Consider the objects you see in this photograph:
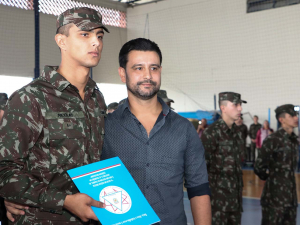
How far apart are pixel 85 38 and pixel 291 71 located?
42.2 ft

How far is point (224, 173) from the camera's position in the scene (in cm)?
479

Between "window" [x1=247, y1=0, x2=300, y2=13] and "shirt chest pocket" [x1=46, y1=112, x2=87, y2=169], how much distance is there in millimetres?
13400

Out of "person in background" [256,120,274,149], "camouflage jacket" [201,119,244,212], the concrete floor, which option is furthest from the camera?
"person in background" [256,120,274,149]

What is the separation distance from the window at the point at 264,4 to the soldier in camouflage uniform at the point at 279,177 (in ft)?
32.2

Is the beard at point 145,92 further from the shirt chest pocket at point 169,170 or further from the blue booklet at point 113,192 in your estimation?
the blue booklet at point 113,192

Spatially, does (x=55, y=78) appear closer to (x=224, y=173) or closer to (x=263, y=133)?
(x=224, y=173)

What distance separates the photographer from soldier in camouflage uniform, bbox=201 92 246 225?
473cm

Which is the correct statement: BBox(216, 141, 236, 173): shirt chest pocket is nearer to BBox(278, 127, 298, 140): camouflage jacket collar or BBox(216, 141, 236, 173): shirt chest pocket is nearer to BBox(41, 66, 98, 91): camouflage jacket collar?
BBox(278, 127, 298, 140): camouflage jacket collar

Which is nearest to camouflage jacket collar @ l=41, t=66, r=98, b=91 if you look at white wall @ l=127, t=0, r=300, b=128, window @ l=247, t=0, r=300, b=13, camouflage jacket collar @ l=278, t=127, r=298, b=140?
camouflage jacket collar @ l=278, t=127, r=298, b=140

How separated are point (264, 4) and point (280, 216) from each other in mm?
11053

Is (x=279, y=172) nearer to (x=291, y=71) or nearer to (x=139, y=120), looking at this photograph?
(x=139, y=120)

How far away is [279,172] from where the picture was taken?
16.9ft

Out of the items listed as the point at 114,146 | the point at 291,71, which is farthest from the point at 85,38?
the point at 291,71

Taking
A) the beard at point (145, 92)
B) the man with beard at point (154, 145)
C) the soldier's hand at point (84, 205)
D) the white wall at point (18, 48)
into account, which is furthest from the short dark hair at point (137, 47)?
the white wall at point (18, 48)
